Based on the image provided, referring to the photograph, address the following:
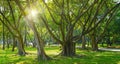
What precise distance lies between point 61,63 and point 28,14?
6.43 m

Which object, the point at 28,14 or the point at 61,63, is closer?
the point at 61,63

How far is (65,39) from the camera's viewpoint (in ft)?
84.6

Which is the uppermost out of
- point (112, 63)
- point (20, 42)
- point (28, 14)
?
point (28, 14)

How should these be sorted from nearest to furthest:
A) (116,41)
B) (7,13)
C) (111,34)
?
1. (7,13)
2. (111,34)
3. (116,41)

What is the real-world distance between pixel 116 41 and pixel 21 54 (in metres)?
46.1

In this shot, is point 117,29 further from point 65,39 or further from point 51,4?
point 65,39

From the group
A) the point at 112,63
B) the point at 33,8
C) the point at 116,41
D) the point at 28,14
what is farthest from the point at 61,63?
the point at 116,41

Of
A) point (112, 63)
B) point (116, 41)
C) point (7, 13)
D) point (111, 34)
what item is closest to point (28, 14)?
point (112, 63)

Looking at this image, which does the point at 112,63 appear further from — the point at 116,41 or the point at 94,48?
the point at 116,41

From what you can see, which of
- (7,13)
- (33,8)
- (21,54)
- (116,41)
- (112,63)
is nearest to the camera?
(112,63)

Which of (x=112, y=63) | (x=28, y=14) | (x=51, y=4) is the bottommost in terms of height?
(x=112, y=63)

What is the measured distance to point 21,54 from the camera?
3025 cm

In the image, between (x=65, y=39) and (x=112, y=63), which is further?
(x=65, y=39)

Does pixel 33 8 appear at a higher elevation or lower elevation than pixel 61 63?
higher
